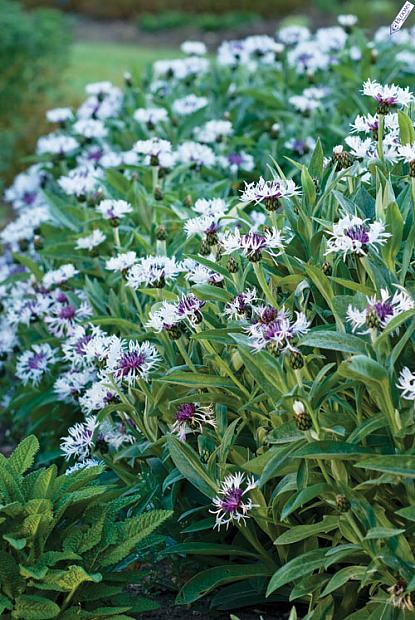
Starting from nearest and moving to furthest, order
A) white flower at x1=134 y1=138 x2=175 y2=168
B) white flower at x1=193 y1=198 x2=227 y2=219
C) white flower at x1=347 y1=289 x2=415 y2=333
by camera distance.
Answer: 1. white flower at x1=347 y1=289 x2=415 y2=333
2. white flower at x1=193 y1=198 x2=227 y2=219
3. white flower at x1=134 y1=138 x2=175 y2=168

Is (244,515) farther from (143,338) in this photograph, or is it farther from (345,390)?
(143,338)

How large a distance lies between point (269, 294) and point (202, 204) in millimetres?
775

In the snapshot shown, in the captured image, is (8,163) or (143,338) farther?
(8,163)

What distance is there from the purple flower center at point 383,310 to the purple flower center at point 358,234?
0.57 ft

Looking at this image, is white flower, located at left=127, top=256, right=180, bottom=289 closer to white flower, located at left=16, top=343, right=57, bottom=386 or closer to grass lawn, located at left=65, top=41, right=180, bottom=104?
white flower, located at left=16, top=343, right=57, bottom=386

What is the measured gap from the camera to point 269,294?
2490 millimetres

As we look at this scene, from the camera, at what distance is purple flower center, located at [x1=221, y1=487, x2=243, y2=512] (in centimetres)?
251

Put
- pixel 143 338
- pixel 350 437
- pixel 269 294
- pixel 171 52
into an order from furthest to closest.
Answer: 1. pixel 171 52
2. pixel 143 338
3. pixel 269 294
4. pixel 350 437

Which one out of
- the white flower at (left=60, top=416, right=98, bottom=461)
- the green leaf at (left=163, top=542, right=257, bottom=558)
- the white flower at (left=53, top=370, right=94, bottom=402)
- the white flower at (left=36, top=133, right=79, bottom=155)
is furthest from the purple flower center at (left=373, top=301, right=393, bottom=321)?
the white flower at (left=36, top=133, right=79, bottom=155)

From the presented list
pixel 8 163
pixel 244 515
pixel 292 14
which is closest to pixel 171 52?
pixel 292 14

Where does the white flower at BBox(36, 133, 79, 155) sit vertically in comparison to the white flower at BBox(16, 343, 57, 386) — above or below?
above

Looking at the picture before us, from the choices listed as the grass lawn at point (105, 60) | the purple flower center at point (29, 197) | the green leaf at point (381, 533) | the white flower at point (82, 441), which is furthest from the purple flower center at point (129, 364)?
the grass lawn at point (105, 60)

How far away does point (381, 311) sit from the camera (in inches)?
86.0

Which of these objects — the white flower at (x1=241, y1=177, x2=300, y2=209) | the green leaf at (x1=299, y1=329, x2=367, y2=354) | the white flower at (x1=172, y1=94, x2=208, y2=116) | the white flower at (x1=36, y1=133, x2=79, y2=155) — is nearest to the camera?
the green leaf at (x1=299, y1=329, x2=367, y2=354)
